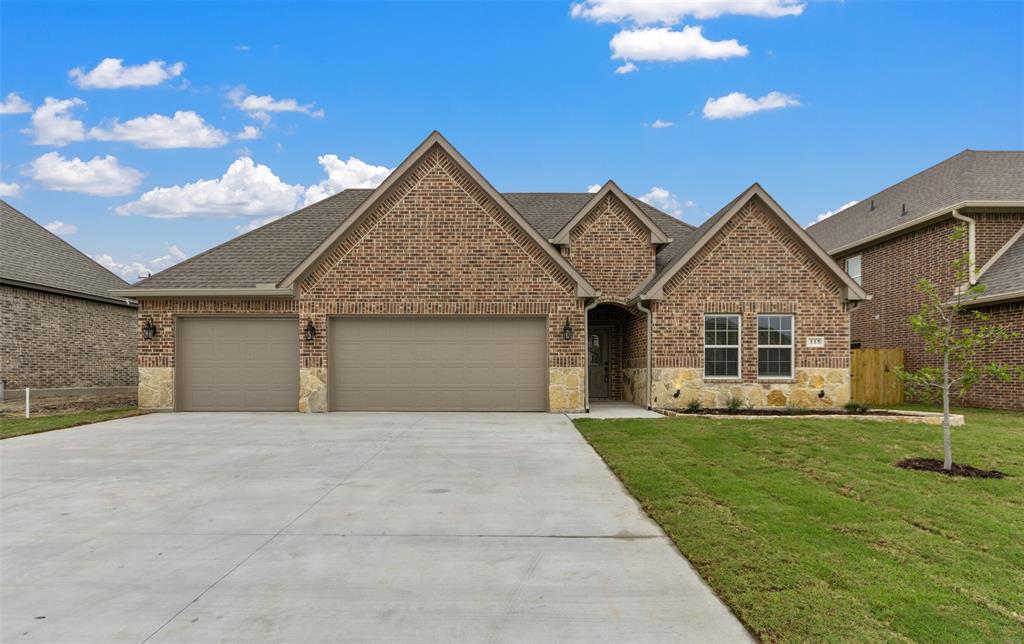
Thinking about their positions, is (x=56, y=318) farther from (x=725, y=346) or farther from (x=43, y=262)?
(x=725, y=346)

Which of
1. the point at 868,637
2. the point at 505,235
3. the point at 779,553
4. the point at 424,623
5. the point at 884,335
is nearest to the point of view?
the point at 868,637

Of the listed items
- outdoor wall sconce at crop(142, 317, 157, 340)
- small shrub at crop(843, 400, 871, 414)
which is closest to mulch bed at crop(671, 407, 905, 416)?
small shrub at crop(843, 400, 871, 414)

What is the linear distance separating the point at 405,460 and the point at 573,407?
685cm

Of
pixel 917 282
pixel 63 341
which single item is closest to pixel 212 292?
pixel 63 341

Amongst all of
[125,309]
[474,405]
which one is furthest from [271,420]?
[125,309]

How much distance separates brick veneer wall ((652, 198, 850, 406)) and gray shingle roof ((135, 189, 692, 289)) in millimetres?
3953

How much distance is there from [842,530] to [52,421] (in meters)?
16.1

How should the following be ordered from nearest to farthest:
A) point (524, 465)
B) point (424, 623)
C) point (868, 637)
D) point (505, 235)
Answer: point (868, 637) < point (424, 623) < point (524, 465) < point (505, 235)

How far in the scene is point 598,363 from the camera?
778 inches

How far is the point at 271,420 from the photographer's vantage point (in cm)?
1393

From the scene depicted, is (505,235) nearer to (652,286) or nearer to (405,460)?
(652,286)

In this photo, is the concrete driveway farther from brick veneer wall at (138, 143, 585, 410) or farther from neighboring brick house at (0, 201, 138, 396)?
neighboring brick house at (0, 201, 138, 396)

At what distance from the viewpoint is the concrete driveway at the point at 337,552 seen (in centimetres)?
389

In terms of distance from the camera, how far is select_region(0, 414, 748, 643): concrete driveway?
3.89 m
